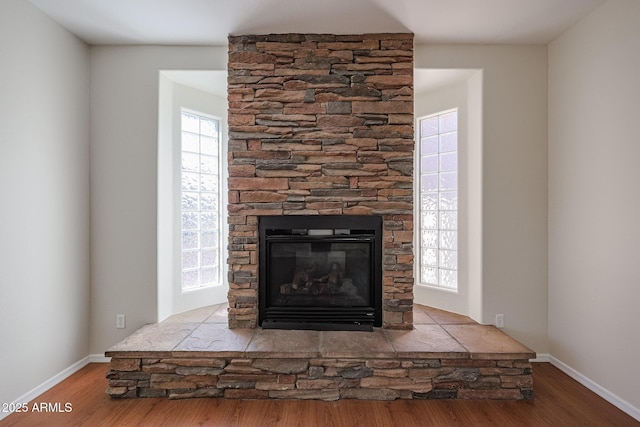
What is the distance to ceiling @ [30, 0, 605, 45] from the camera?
2420mm

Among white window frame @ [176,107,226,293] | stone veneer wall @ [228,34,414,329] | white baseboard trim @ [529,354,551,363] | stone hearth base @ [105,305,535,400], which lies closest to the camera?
stone hearth base @ [105,305,535,400]

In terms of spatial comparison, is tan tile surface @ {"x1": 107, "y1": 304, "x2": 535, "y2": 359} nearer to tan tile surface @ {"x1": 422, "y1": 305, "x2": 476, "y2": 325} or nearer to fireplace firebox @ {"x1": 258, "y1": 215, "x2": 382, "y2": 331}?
tan tile surface @ {"x1": 422, "y1": 305, "x2": 476, "y2": 325}

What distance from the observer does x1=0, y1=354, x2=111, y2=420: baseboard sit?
2.28 m

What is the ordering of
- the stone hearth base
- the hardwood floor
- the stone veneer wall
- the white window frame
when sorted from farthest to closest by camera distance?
1. the white window frame
2. the stone veneer wall
3. the stone hearth base
4. the hardwood floor

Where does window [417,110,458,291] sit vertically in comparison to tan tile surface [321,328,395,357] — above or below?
above

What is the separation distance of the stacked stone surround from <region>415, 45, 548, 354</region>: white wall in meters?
0.71

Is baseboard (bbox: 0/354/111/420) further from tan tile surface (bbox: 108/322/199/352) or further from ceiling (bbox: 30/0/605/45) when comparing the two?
ceiling (bbox: 30/0/605/45)

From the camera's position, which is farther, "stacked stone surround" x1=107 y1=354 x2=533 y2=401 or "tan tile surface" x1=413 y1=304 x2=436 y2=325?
"tan tile surface" x1=413 y1=304 x2=436 y2=325

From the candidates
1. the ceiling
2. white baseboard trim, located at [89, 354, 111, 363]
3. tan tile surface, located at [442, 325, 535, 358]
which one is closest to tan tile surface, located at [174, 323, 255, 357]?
white baseboard trim, located at [89, 354, 111, 363]

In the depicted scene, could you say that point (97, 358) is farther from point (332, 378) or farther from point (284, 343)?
point (332, 378)

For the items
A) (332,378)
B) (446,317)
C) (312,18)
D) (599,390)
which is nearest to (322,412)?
(332,378)

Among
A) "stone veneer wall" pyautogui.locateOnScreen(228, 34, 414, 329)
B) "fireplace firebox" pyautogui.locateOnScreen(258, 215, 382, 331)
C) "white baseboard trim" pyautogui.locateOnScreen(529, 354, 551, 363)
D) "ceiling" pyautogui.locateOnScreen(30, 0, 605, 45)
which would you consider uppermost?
"ceiling" pyautogui.locateOnScreen(30, 0, 605, 45)

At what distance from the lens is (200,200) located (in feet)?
11.4

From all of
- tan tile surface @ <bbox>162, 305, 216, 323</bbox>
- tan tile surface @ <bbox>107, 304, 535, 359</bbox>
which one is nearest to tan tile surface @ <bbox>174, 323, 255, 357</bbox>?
tan tile surface @ <bbox>107, 304, 535, 359</bbox>
